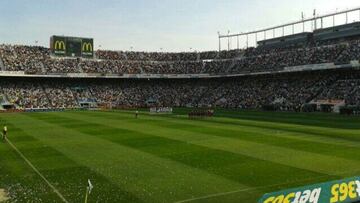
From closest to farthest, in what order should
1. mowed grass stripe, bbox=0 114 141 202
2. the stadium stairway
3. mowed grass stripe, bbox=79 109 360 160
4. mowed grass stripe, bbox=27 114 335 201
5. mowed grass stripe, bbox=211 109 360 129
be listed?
mowed grass stripe, bbox=0 114 141 202, mowed grass stripe, bbox=27 114 335 201, mowed grass stripe, bbox=79 109 360 160, mowed grass stripe, bbox=211 109 360 129, the stadium stairway

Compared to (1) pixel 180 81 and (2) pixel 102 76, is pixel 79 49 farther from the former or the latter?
(1) pixel 180 81

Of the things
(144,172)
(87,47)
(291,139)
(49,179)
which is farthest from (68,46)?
(144,172)

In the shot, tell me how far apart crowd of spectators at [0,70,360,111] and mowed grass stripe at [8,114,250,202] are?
45510 mm

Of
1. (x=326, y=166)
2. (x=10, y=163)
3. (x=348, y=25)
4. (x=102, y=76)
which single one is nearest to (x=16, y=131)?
(x=10, y=163)

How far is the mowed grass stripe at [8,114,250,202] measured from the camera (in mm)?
16844

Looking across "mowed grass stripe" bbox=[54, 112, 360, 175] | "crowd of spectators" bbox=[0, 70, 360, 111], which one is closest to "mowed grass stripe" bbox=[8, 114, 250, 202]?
"mowed grass stripe" bbox=[54, 112, 360, 175]

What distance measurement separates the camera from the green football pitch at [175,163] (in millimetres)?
16844

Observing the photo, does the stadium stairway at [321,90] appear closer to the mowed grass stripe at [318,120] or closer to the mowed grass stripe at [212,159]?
the mowed grass stripe at [318,120]

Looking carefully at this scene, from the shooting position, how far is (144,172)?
66.5ft

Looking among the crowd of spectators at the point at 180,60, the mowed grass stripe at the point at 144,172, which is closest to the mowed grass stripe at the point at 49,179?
the mowed grass stripe at the point at 144,172

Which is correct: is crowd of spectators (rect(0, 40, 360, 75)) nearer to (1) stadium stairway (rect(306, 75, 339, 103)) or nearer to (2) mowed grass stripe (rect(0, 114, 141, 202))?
(1) stadium stairway (rect(306, 75, 339, 103))

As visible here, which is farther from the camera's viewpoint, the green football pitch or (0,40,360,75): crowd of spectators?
(0,40,360,75): crowd of spectators

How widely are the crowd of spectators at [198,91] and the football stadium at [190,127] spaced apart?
270 millimetres

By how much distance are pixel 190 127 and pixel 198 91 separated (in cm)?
5904
